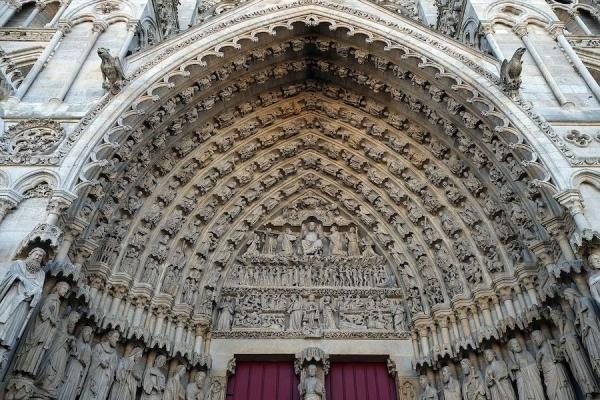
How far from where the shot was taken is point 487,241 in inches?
271

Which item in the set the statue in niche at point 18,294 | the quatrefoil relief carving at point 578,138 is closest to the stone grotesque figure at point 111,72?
the statue in niche at point 18,294

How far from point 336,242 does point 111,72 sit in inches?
169

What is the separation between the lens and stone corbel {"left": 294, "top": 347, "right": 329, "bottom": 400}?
6488 mm

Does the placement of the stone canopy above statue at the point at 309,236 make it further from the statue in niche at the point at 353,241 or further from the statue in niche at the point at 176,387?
the statue in niche at the point at 176,387

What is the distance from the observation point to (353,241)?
27.1ft

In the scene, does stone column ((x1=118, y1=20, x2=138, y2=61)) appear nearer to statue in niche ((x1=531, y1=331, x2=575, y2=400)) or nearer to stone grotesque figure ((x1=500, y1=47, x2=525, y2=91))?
stone grotesque figure ((x1=500, y1=47, x2=525, y2=91))

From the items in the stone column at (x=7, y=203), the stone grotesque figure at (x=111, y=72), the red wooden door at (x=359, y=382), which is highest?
the stone grotesque figure at (x=111, y=72)

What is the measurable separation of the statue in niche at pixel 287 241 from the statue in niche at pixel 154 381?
104 inches

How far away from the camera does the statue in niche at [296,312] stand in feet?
23.4

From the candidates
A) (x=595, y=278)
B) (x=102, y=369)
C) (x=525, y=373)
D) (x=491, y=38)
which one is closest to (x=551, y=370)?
(x=525, y=373)

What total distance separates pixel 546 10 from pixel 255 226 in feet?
21.5

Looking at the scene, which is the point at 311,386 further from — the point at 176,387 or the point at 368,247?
the point at 368,247

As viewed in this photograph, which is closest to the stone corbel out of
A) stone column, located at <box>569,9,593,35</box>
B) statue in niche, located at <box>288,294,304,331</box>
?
statue in niche, located at <box>288,294,304,331</box>

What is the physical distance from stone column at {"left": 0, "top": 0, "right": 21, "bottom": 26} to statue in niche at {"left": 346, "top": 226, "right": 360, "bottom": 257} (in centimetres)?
849
